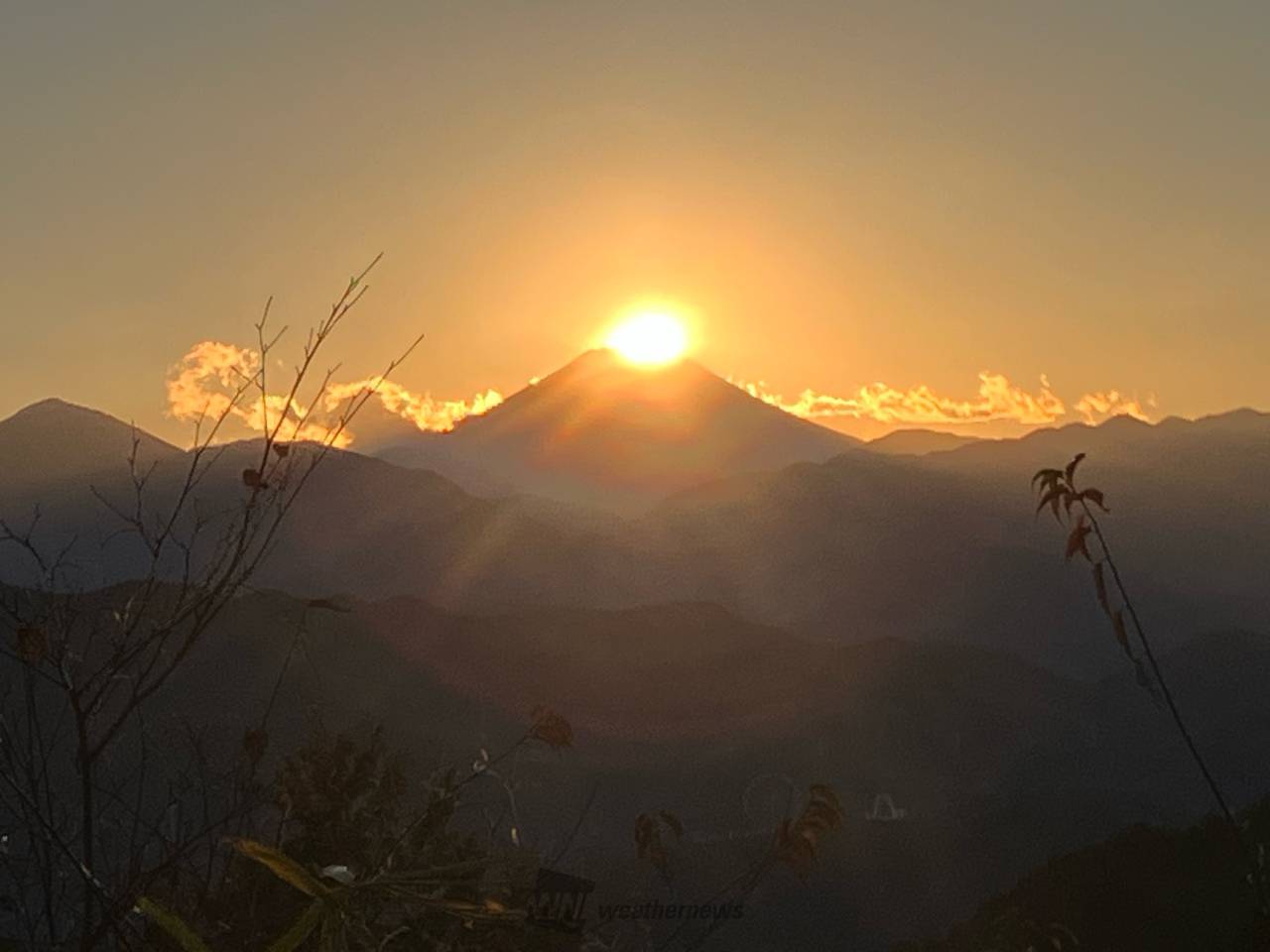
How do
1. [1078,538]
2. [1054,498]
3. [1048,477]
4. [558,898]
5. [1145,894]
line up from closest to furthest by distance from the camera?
[558,898], [1078,538], [1054,498], [1048,477], [1145,894]

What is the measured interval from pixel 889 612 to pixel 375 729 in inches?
7475

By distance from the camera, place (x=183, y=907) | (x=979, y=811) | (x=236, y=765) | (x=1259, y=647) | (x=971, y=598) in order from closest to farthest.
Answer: (x=236, y=765)
(x=183, y=907)
(x=979, y=811)
(x=1259, y=647)
(x=971, y=598)

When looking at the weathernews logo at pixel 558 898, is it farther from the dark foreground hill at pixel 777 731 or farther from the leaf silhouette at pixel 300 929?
the dark foreground hill at pixel 777 731

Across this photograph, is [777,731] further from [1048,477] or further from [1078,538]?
[1078,538]

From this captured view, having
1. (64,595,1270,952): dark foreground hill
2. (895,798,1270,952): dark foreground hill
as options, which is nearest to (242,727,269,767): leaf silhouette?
(895,798,1270,952): dark foreground hill

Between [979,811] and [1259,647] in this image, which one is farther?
[1259,647]

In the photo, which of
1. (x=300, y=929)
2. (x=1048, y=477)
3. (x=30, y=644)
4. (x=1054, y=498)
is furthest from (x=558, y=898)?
(x=1048, y=477)

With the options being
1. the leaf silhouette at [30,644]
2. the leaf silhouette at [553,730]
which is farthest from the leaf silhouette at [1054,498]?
the leaf silhouette at [30,644]

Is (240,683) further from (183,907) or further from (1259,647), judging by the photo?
(1259,647)

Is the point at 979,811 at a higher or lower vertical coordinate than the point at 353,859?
lower

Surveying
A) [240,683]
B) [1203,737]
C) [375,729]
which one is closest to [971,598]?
[1203,737]

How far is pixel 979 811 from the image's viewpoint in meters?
88.8

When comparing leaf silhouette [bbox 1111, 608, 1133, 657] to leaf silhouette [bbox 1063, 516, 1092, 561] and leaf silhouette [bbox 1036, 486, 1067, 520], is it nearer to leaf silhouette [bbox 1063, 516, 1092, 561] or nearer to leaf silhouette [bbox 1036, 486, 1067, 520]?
leaf silhouette [bbox 1063, 516, 1092, 561]

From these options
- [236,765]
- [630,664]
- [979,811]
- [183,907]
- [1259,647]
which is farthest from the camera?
[1259,647]
